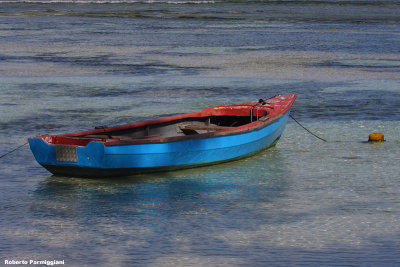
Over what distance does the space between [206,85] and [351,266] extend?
623 inches

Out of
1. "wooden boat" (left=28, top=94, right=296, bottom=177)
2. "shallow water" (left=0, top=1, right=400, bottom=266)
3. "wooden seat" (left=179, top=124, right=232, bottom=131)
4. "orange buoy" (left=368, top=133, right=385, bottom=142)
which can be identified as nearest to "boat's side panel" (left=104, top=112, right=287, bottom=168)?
"wooden boat" (left=28, top=94, right=296, bottom=177)

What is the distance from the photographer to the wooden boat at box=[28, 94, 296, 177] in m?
11.8

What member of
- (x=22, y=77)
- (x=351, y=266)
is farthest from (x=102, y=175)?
(x=22, y=77)

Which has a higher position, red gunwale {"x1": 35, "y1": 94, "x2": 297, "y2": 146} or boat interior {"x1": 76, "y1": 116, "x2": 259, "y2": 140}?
red gunwale {"x1": 35, "y1": 94, "x2": 297, "y2": 146}

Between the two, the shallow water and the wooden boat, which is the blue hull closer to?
the wooden boat

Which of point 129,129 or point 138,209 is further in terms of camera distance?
point 129,129

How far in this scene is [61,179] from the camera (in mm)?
12172

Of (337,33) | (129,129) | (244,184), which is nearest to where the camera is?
(244,184)

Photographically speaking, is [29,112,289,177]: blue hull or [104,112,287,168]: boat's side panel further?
[104,112,287,168]: boat's side panel

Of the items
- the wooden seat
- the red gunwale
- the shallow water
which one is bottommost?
the shallow water

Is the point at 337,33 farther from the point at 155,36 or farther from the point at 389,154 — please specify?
the point at 389,154

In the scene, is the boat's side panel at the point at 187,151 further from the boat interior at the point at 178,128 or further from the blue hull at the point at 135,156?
the boat interior at the point at 178,128

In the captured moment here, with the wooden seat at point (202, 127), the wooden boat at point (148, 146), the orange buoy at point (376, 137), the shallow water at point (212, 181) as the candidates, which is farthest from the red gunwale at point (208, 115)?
the orange buoy at point (376, 137)

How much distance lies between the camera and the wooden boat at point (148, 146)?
11836mm
